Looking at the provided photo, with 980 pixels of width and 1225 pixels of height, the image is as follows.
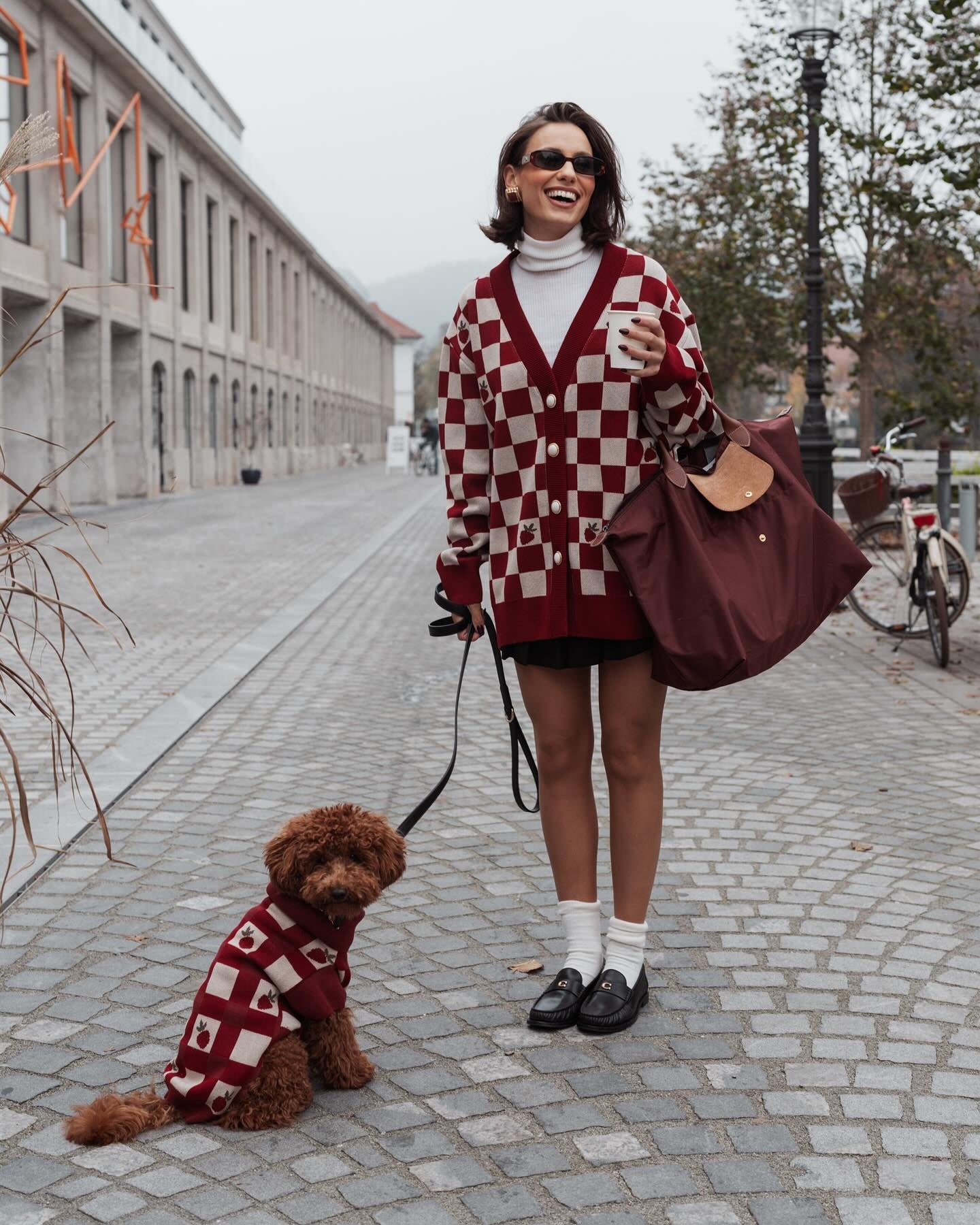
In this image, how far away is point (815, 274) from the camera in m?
13.2

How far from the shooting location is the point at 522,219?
3.43 meters

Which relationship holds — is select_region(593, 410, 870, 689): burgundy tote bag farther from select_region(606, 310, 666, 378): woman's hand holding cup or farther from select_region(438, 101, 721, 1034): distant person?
select_region(606, 310, 666, 378): woman's hand holding cup

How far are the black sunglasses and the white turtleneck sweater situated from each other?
0.43 ft

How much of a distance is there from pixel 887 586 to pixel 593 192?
7.90 metres

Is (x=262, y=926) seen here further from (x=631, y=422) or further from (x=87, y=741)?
(x=87, y=741)

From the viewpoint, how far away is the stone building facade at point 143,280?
84.7 ft

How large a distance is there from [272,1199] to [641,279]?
2064 mm

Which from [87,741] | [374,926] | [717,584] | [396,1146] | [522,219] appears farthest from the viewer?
[87,741]

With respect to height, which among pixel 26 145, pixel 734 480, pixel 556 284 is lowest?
pixel 734 480

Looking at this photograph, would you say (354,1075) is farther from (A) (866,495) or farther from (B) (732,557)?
(A) (866,495)

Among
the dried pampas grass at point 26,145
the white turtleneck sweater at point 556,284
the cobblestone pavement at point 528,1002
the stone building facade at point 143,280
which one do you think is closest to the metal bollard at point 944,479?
the cobblestone pavement at point 528,1002

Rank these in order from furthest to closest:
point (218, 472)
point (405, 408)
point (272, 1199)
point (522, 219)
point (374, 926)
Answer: point (405, 408) < point (218, 472) < point (374, 926) < point (522, 219) < point (272, 1199)

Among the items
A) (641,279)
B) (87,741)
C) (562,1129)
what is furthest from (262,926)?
(87,741)

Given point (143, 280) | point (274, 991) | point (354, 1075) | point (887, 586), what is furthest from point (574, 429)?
point (143, 280)
